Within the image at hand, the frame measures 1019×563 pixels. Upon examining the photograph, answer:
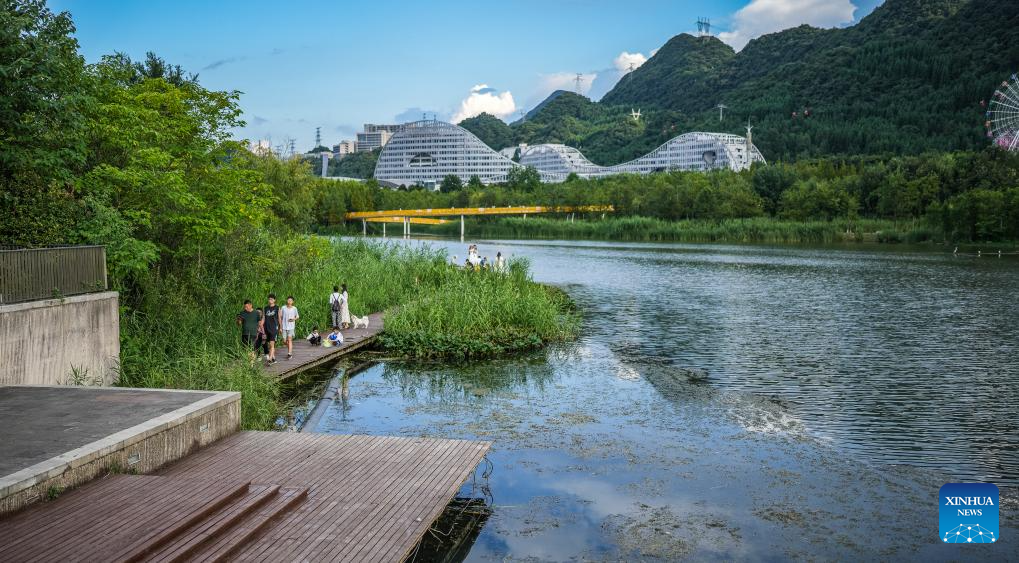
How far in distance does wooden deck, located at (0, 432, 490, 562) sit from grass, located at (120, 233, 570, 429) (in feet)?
9.24

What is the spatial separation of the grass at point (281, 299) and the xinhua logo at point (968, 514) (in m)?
9.22

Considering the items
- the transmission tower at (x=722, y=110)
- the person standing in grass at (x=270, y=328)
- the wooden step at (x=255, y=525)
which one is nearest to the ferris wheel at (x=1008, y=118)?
the person standing in grass at (x=270, y=328)

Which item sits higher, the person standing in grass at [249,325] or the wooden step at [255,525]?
the person standing in grass at [249,325]

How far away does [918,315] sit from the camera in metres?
26.3

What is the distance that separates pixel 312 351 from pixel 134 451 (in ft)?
31.1

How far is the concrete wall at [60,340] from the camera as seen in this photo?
33.1ft

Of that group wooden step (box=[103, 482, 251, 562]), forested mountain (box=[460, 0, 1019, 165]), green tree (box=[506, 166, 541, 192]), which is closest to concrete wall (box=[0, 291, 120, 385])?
wooden step (box=[103, 482, 251, 562])

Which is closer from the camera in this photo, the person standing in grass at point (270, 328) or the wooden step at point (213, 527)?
the wooden step at point (213, 527)

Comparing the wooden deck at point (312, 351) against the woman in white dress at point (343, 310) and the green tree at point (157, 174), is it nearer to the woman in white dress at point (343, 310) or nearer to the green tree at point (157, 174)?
the woman in white dress at point (343, 310)

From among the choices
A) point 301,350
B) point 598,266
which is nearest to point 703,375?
point 301,350

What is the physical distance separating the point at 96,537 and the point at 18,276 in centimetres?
586

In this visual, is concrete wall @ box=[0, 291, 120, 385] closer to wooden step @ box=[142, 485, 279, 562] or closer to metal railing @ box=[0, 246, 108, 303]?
metal railing @ box=[0, 246, 108, 303]

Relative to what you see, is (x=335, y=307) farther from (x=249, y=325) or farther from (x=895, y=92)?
(x=895, y=92)

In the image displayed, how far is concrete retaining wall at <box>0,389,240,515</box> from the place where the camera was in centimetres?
662
